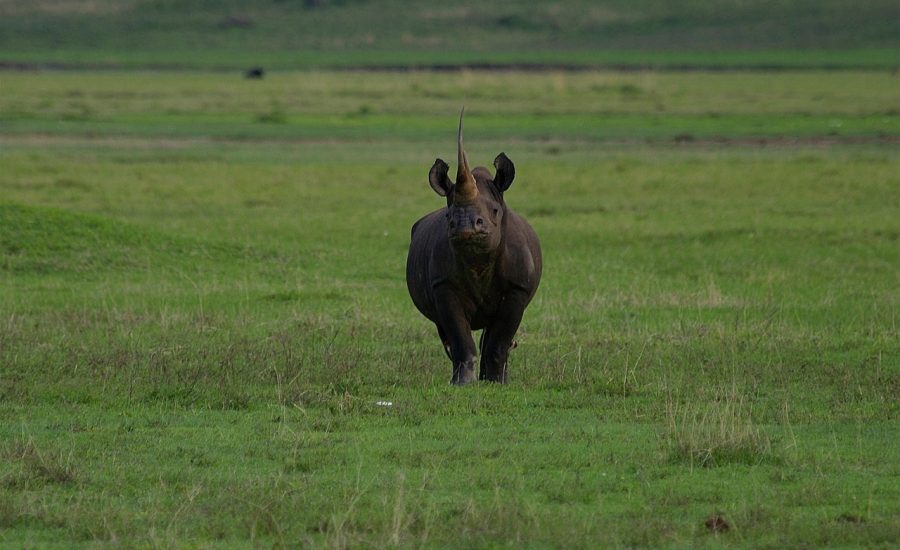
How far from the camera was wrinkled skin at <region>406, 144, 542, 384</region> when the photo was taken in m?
10.6

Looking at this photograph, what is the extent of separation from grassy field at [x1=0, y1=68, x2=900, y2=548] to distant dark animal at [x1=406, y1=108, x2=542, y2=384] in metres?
0.33

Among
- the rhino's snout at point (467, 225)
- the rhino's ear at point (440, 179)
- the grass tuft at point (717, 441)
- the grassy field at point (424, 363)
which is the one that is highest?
the rhino's ear at point (440, 179)

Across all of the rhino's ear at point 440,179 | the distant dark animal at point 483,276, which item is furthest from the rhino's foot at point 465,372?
the rhino's ear at point 440,179

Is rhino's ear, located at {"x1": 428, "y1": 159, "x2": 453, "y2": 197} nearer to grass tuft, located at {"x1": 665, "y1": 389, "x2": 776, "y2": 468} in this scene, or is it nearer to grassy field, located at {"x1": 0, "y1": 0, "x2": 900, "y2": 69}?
grass tuft, located at {"x1": 665, "y1": 389, "x2": 776, "y2": 468}

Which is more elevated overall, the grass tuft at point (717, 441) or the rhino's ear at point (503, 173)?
the rhino's ear at point (503, 173)

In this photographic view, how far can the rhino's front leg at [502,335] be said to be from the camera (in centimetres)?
1107

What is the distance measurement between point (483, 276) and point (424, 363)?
1686 millimetres

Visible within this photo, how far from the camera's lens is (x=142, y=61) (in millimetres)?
99562

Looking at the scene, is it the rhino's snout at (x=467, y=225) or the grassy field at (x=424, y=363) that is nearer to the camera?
the grassy field at (x=424, y=363)

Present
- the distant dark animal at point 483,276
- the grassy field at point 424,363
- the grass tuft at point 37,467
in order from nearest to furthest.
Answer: the grassy field at point 424,363 → the grass tuft at point 37,467 → the distant dark animal at point 483,276

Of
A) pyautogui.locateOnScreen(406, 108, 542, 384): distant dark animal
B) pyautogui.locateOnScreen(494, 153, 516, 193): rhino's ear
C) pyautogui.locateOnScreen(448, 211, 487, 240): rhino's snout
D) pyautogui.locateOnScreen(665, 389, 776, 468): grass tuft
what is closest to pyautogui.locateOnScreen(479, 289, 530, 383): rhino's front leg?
pyautogui.locateOnScreen(406, 108, 542, 384): distant dark animal

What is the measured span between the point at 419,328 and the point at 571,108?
39325mm

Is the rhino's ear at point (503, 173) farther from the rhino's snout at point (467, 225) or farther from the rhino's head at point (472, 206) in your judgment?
the rhino's snout at point (467, 225)

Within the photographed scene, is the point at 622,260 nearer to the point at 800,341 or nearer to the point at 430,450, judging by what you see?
the point at 800,341
